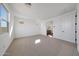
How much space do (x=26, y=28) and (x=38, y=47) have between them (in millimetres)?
619

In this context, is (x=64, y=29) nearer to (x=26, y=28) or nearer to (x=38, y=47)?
(x=38, y=47)

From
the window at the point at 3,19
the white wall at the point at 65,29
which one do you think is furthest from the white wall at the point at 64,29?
the window at the point at 3,19

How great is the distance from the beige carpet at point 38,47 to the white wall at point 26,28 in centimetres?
12

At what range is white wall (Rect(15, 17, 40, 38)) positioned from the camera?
1.81 meters

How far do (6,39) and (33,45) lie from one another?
709 mm

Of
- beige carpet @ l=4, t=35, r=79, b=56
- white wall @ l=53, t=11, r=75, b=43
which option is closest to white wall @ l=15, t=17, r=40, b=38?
beige carpet @ l=4, t=35, r=79, b=56

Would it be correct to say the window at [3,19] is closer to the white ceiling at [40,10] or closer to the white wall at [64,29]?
the white ceiling at [40,10]

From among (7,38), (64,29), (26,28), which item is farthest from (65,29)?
(7,38)

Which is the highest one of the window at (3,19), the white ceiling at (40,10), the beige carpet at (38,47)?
the white ceiling at (40,10)

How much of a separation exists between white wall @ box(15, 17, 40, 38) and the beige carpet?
12cm

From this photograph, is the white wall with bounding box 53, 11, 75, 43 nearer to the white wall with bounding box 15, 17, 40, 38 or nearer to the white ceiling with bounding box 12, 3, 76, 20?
the white ceiling with bounding box 12, 3, 76, 20

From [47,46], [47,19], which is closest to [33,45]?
[47,46]

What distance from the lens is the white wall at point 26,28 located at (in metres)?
1.81

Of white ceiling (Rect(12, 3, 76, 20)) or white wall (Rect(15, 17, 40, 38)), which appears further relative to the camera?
white wall (Rect(15, 17, 40, 38))
